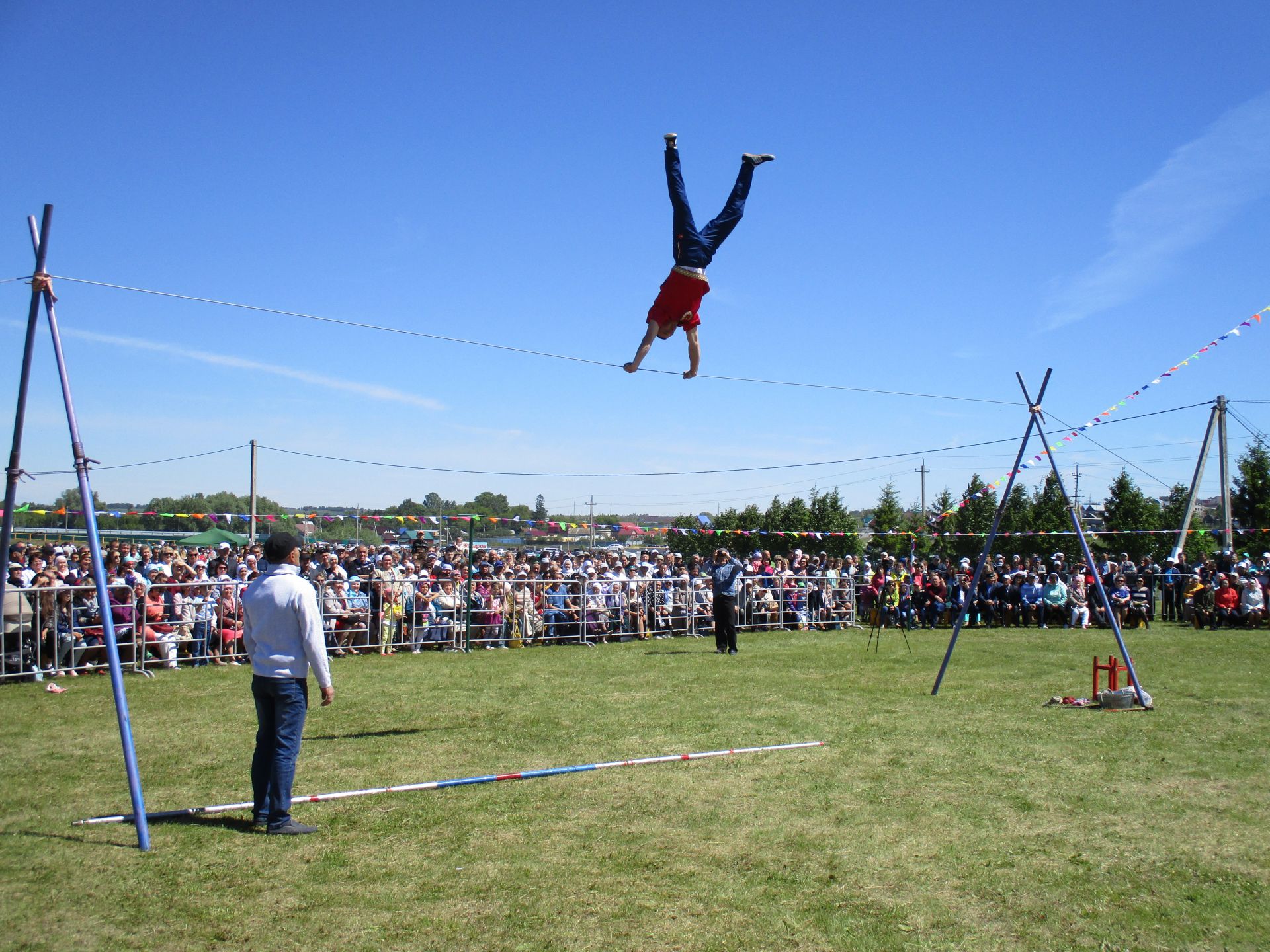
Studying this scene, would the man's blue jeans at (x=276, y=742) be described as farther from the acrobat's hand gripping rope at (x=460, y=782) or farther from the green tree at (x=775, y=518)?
the green tree at (x=775, y=518)

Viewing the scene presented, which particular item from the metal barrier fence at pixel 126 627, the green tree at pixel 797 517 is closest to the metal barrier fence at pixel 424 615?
the metal barrier fence at pixel 126 627

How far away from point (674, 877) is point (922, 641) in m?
13.1

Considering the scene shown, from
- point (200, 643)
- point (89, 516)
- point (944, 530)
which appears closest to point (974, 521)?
point (944, 530)

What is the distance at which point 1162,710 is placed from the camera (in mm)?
9250

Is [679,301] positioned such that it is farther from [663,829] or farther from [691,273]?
[663,829]

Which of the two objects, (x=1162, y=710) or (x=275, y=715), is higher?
(x=275, y=715)

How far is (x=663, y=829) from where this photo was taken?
18.0ft

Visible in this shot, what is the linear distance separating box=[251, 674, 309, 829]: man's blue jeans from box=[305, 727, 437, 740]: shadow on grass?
2397 mm

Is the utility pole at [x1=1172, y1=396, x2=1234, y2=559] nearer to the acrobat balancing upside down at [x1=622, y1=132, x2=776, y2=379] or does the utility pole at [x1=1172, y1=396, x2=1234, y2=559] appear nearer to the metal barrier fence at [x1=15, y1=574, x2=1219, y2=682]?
A: the metal barrier fence at [x1=15, y1=574, x2=1219, y2=682]

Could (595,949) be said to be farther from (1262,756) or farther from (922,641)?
(922,641)

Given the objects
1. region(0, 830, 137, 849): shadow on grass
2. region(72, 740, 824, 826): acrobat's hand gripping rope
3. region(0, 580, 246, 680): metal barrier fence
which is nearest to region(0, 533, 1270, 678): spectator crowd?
region(0, 580, 246, 680): metal barrier fence

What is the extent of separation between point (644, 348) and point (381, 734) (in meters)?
3.92

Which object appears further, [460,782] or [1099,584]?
[1099,584]

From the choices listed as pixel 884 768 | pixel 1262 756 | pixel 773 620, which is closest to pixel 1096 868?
pixel 884 768
